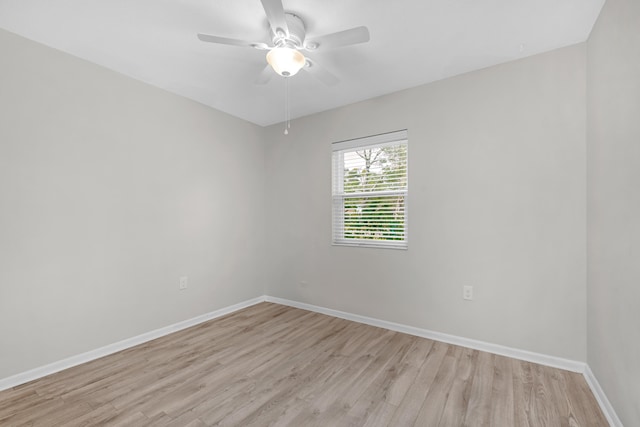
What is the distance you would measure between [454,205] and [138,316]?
3090 mm

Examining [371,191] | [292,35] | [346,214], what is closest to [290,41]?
[292,35]

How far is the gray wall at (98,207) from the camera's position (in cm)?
204

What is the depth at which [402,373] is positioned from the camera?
215 cm

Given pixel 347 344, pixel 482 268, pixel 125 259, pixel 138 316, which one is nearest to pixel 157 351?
pixel 138 316

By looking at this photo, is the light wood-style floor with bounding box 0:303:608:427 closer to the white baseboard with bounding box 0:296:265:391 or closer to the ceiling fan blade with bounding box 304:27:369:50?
the white baseboard with bounding box 0:296:265:391

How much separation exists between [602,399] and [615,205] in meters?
1.18

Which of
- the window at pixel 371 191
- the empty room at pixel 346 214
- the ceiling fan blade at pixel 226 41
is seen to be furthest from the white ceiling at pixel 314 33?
the window at pixel 371 191

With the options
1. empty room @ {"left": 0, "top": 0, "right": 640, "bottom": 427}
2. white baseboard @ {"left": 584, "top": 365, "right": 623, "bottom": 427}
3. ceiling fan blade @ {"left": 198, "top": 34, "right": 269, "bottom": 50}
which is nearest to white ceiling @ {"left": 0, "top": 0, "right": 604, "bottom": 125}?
empty room @ {"left": 0, "top": 0, "right": 640, "bottom": 427}

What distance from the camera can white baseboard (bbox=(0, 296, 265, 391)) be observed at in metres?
2.01

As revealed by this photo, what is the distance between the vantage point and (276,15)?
5.07ft

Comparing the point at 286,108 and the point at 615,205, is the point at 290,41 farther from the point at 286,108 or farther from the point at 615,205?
the point at 615,205

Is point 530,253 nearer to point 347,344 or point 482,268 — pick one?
point 482,268

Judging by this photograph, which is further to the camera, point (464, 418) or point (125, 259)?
point (125, 259)

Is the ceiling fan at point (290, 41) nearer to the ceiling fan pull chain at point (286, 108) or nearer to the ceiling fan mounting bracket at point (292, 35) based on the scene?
the ceiling fan mounting bracket at point (292, 35)
